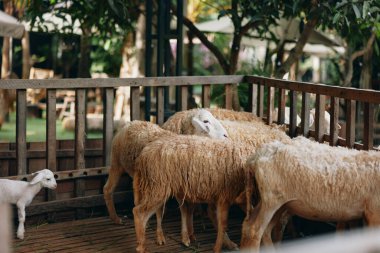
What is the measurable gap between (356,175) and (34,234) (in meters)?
3.30

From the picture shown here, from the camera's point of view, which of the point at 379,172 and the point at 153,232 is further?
the point at 153,232

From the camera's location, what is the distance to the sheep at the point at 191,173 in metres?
5.54

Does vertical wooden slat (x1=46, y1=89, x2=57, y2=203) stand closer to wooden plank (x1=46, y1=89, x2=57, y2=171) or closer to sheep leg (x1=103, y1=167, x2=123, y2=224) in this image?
wooden plank (x1=46, y1=89, x2=57, y2=171)

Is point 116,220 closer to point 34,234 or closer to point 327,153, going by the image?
point 34,234

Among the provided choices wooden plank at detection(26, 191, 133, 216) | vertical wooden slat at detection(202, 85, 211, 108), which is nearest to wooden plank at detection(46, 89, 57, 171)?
wooden plank at detection(26, 191, 133, 216)

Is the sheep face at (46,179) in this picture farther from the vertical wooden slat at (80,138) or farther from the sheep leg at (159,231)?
the sheep leg at (159,231)

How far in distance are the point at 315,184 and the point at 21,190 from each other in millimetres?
2868

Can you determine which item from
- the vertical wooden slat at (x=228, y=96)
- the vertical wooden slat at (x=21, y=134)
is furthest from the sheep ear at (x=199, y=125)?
the vertical wooden slat at (x=21, y=134)

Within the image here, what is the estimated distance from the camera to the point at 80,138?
712 centimetres

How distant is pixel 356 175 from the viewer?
4.88 metres

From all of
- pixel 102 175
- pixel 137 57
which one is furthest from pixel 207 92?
pixel 137 57

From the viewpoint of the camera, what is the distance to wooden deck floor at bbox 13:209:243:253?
6.16 meters

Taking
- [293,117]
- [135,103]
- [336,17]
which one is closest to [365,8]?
[336,17]

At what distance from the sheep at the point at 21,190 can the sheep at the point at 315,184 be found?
218cm
